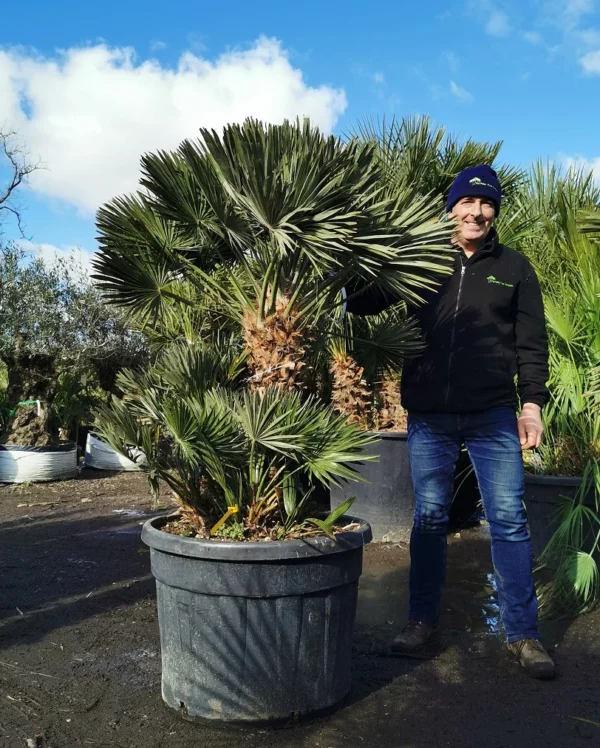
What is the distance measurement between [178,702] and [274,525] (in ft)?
2.32

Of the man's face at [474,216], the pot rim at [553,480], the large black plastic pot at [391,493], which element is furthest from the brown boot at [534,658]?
the large black plastic pot at [391,493]

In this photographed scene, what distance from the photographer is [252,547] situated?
228cm

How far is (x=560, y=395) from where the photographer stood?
4.38m

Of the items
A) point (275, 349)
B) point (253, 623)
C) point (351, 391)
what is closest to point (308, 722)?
point (253, 623)

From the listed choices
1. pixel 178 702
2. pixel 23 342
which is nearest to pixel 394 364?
pixel 178 702

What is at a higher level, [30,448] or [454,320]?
[454,320]

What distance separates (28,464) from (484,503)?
6.23 m

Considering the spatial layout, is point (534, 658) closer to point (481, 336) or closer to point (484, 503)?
point (484, 503)

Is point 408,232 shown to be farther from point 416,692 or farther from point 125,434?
point 416,692

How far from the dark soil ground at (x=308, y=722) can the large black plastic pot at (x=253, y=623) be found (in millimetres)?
96

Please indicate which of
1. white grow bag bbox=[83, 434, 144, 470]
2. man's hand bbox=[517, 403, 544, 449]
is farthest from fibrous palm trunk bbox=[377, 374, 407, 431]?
white grow bag bbox=[83, 434, 144, 470]

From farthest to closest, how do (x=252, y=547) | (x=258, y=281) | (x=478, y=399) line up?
(x=478, y=399)
(x=258, y=281)
(x=252, y=547)

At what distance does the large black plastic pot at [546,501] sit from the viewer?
156 inches

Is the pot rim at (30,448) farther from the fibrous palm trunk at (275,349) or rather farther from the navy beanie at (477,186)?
the navy beanie at (477,186)
